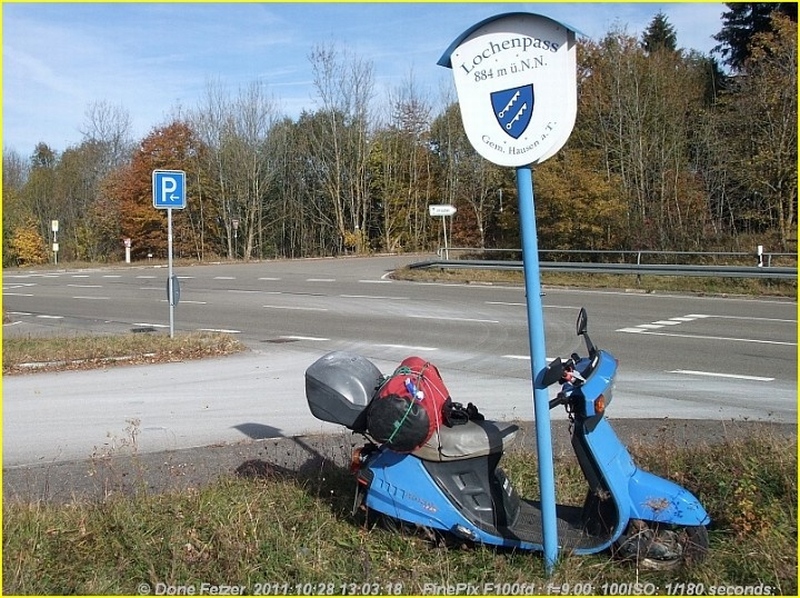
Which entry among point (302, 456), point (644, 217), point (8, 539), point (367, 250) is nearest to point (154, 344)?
point (302, 456)

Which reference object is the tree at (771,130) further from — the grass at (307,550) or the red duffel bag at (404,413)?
the red duffel bag at (404,413)

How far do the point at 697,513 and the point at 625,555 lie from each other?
1.30 feet

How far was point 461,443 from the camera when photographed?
407cm

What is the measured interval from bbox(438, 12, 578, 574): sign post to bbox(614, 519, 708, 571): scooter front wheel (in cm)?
38

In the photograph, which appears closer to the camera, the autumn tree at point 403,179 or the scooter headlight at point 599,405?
the scooter headlight at point 599,405

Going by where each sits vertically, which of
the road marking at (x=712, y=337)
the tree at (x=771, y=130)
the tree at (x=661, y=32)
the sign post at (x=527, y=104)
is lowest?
the road marking at (x=712, y=337)

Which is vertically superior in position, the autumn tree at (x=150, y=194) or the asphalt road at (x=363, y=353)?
the autumn tree at (x=150, y=194)

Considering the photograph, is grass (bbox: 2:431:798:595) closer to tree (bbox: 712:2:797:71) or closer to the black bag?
the black bag

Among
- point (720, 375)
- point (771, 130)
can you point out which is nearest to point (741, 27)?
point (771, 130)

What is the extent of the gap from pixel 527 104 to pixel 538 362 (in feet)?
3.86

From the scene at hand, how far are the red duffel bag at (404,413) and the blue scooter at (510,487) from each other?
11cm

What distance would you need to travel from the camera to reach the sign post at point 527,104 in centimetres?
355

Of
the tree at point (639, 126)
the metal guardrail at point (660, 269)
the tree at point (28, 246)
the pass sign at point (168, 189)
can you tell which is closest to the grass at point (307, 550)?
the pass sign at point (168, 189)

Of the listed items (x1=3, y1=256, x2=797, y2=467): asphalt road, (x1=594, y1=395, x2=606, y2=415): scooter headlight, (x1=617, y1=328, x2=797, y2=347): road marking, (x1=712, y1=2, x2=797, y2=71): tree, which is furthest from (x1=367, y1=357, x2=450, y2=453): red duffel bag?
(x1=712, y1=2, x2=797, y2=71): tree
